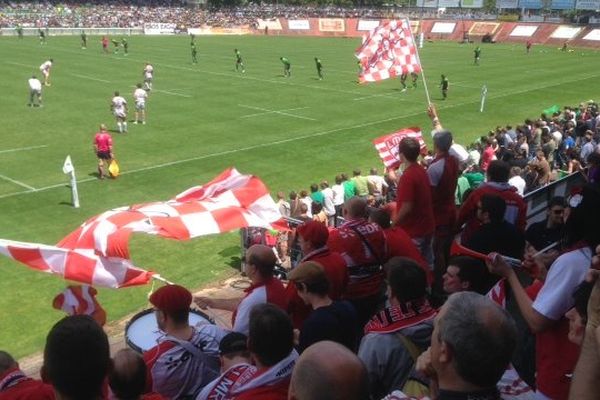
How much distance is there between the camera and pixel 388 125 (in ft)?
82.1

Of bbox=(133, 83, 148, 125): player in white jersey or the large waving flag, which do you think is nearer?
the large waving flag

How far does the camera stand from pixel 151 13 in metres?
78.8

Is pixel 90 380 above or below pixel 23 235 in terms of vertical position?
above

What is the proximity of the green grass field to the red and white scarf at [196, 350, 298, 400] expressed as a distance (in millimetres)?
6423

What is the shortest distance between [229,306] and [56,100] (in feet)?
83.0

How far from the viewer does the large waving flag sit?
5918 mm

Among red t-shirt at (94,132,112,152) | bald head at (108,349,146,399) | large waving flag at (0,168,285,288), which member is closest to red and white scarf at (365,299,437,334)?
bald head at (108,349,146,399)

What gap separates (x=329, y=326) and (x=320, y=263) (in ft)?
2.70

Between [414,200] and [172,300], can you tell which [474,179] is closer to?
[414,200]

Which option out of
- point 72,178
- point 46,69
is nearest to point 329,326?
point 72,178

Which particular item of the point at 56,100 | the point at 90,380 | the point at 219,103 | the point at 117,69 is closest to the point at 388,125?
the point at 219,103

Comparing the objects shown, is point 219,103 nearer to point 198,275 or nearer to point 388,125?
point 388,125

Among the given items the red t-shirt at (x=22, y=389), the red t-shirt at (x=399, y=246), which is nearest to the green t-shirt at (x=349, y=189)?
the red t-shirt at (x=399, y=246)

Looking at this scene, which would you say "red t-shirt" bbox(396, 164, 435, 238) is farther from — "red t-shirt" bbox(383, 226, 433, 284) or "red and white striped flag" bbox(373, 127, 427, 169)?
"red and white striped flag" bbox(373, 127, 427, 169)
